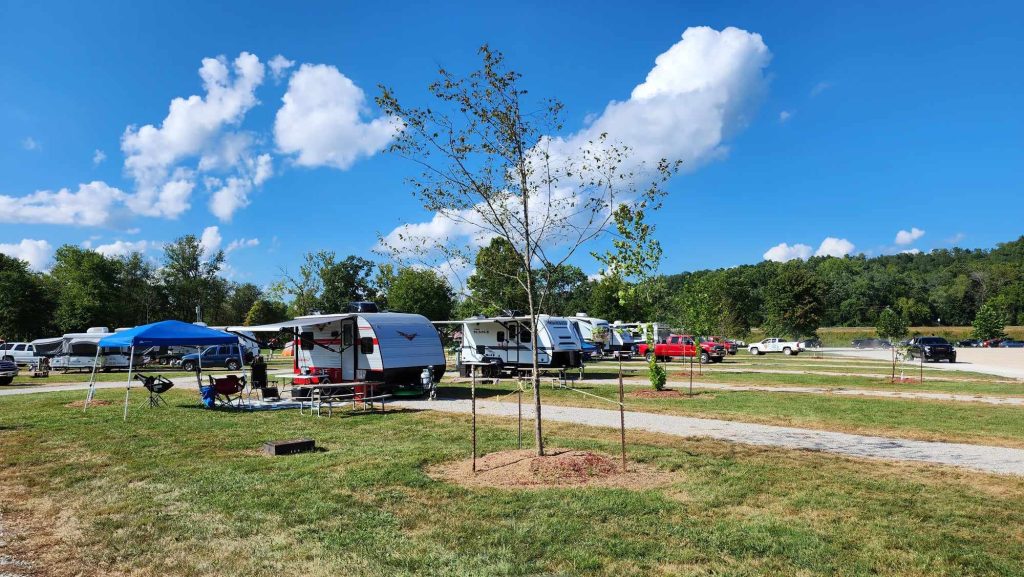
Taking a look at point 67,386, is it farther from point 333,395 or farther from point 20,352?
point 20,352

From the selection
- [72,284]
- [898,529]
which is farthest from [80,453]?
[72,284]

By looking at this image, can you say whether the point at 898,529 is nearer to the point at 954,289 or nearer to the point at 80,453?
the point at 80,453

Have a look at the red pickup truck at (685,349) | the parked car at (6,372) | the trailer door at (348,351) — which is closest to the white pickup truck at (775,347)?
the red pickup truck at (685,349)

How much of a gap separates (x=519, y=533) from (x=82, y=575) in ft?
11.0

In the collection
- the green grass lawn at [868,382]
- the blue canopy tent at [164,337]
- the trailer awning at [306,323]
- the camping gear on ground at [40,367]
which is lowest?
the green grass lawn at [868,382]

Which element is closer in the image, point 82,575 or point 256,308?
point 82,575

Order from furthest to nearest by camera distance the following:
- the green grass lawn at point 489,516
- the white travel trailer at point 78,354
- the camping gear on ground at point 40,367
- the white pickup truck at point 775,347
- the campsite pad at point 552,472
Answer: the white pickup truck at point 775,347 < the white travel trailer at point 78,354 < the camping gear on ground at point 40,367 < the campsite pad at point 552,472 < the green grass lawn at point 489,516

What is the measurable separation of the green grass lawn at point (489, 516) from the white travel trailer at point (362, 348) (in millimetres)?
7045

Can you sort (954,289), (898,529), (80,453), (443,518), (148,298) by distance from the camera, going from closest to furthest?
(898,529), (443,518), (80,453), (148,298), (954,289)

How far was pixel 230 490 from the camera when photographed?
6.86 metres

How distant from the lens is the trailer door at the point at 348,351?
1678 centimetres

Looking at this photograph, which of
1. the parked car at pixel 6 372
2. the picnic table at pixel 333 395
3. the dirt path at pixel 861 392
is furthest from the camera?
the parked car at pixel 6 372

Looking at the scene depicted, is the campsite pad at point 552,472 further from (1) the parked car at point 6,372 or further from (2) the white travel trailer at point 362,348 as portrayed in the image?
(1) the parked car at point 6,372

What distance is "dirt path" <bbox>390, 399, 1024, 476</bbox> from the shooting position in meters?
8.41
